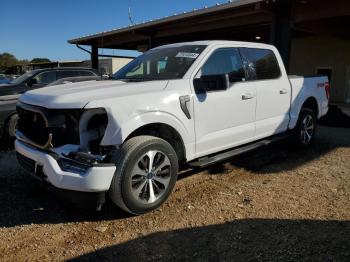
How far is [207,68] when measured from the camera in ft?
14.5

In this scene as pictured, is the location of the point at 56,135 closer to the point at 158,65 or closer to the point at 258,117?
the point at 158,65

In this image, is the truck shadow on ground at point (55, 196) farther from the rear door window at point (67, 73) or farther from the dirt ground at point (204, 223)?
the rear door window at point (67, 73)

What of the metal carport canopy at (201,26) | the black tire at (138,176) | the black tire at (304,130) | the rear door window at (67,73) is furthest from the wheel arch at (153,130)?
the metal carport canopy at (201,26)

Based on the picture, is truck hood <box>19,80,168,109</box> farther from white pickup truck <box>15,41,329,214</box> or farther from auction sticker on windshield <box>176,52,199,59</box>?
auction sticker on windshield <box>176,52,199,59</box>

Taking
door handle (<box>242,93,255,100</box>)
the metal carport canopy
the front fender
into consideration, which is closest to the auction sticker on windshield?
door handle (<box>242,93,255,100</box>)

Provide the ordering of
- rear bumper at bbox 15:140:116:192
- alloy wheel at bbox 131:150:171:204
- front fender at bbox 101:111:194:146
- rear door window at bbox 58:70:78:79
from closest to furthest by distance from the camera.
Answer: rear bumper at bbox 15:140:116:192 → front fender at bbox 101:111:194:146 → alloy wheel at bbox 131:150:171:204 → rear door window at bbox 58:70:78:79

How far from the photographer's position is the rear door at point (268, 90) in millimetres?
5090

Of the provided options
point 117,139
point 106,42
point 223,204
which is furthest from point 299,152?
point 106,42

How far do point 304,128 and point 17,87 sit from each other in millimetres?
6466

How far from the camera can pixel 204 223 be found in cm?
360

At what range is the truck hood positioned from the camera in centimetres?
339

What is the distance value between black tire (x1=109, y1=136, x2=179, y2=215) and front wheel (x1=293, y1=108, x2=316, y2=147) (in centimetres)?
314

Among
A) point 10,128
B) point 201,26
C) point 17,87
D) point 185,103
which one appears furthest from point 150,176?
point 201,26

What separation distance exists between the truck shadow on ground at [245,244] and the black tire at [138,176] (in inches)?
16.7
